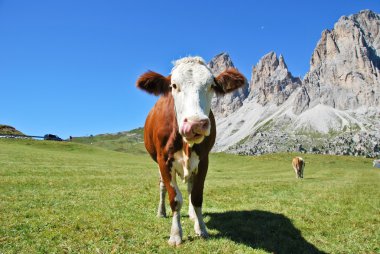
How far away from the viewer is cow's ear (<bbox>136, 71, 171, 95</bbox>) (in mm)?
9211

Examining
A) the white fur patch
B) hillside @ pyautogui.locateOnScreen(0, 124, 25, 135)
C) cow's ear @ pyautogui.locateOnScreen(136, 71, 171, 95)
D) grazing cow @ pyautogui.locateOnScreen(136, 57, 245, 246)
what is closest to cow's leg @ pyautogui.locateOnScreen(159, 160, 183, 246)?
grazing cow @ pyautogui.locateOnScreen(136, 57, 245, 246)

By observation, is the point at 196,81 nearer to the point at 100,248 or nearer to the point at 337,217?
the point at 100,248

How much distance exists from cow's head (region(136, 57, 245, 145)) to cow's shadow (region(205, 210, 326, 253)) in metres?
3.16

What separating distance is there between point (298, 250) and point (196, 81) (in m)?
4.53

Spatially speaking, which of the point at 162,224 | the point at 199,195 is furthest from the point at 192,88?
the point at 162,224

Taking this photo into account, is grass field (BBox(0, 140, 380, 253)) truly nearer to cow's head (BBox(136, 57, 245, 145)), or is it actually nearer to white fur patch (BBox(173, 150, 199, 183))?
white fur patch (BBox(173, 150, 199, 183))

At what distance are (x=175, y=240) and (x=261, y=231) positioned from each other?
9.62 feet

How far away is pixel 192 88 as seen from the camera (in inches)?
317

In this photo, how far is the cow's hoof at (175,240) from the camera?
823 centimetres

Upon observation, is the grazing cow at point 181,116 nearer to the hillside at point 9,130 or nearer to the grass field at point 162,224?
the grass field at point 162,224

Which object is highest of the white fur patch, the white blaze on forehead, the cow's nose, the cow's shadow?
the white blaze on forehead

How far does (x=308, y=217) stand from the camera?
487 inches

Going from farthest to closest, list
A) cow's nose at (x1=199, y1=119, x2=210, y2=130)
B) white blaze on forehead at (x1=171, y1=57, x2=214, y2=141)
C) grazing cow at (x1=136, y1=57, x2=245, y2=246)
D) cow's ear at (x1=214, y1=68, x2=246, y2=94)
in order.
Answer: cow's ear at (x1=214, y1=68, x2=246, y2=94), grazing cow at (x1=136, y1=57, x2=245, y2=246), white blaze on forehead at (x1=171, y1=57, x2=214, y2=141), cow's nose at (x1=199, y1=119, x2=210, y2=130)

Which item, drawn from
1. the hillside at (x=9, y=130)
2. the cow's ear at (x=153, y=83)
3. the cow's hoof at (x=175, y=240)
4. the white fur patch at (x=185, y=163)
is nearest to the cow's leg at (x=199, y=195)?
the white fur patch at (x=185, y=163)
